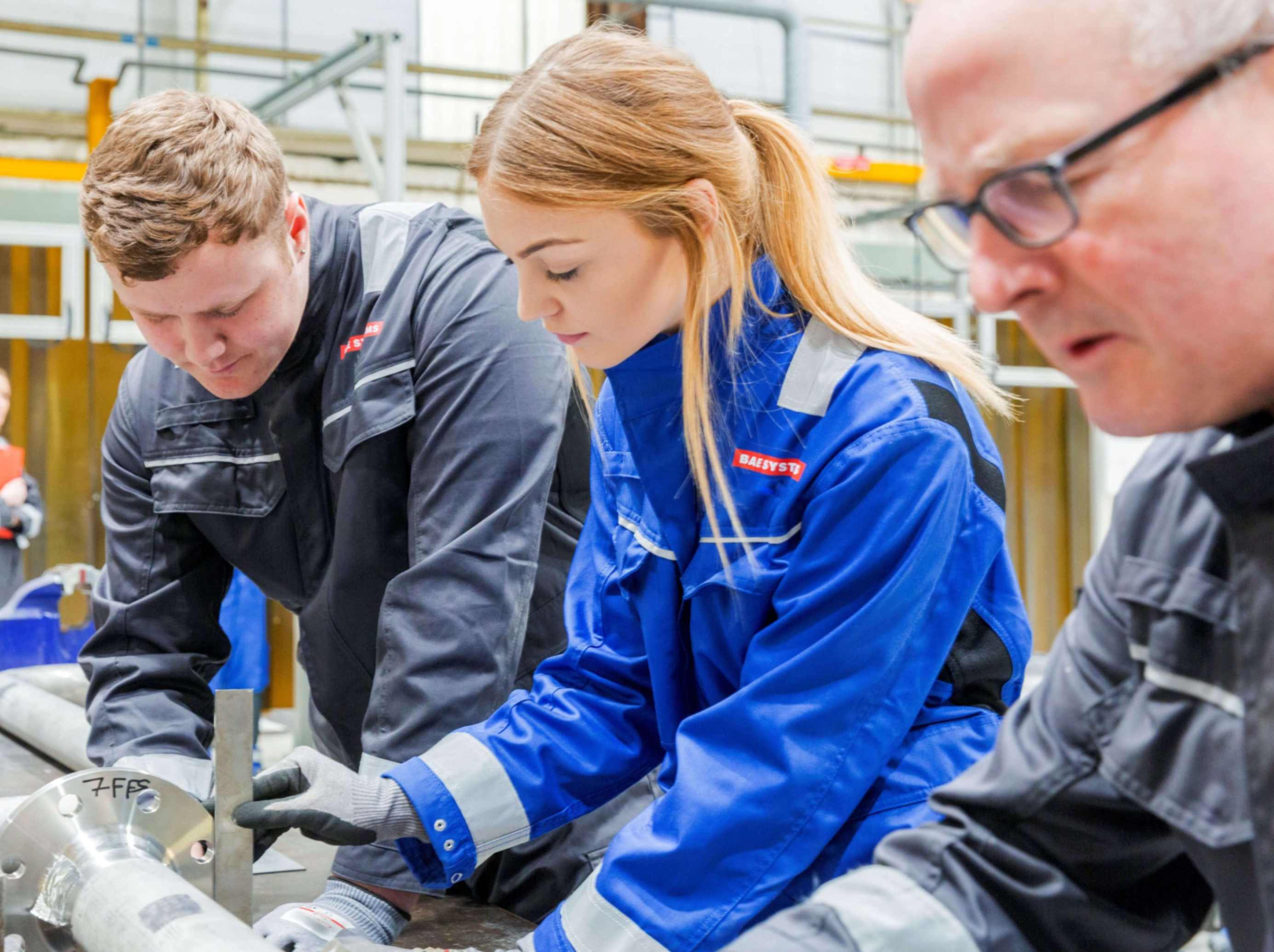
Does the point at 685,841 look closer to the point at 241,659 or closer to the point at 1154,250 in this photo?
the point at 1154,250

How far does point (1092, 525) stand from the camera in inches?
281

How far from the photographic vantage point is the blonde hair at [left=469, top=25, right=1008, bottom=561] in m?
1.03

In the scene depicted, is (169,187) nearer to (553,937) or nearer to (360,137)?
(553,937)

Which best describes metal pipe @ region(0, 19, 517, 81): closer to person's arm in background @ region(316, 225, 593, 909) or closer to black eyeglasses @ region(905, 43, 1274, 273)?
person's arm in background @ region(316, 225, 593, 909)

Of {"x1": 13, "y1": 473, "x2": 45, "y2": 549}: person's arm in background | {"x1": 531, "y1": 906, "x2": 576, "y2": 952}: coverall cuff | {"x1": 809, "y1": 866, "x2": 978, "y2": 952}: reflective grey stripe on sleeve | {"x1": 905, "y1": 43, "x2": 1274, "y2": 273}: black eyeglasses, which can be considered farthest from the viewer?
{"x1": 13, "y1": 473, "x2": 45, "y2": 549}: person's arm in background

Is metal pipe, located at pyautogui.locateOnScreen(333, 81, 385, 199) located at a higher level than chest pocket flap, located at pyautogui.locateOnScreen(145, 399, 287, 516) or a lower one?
higher

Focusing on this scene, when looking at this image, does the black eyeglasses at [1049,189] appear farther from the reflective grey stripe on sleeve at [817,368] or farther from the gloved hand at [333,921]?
the gloved hand at [333,921]

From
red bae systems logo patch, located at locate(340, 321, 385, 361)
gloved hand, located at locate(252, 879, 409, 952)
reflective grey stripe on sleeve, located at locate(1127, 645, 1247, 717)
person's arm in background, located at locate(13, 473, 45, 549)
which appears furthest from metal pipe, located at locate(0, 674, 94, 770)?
person's arm in background, located at locate(13, 473, 45, 549)

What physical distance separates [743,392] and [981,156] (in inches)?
18.1

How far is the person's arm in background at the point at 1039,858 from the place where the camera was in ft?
A: 2.32

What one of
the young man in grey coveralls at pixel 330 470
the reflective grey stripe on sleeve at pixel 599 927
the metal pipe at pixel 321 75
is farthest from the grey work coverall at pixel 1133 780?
the metal pipe at pixel 321 75

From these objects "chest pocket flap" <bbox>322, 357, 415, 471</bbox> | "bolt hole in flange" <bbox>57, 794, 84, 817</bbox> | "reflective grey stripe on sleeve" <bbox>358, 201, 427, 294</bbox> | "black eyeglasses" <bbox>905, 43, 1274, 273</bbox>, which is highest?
"reflective grey stripe on sleeve" <bbox>358, 201, 427, 294</bbox>

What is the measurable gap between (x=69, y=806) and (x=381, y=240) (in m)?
0.69

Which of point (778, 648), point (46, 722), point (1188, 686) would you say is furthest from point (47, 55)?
point (1188, 686)
